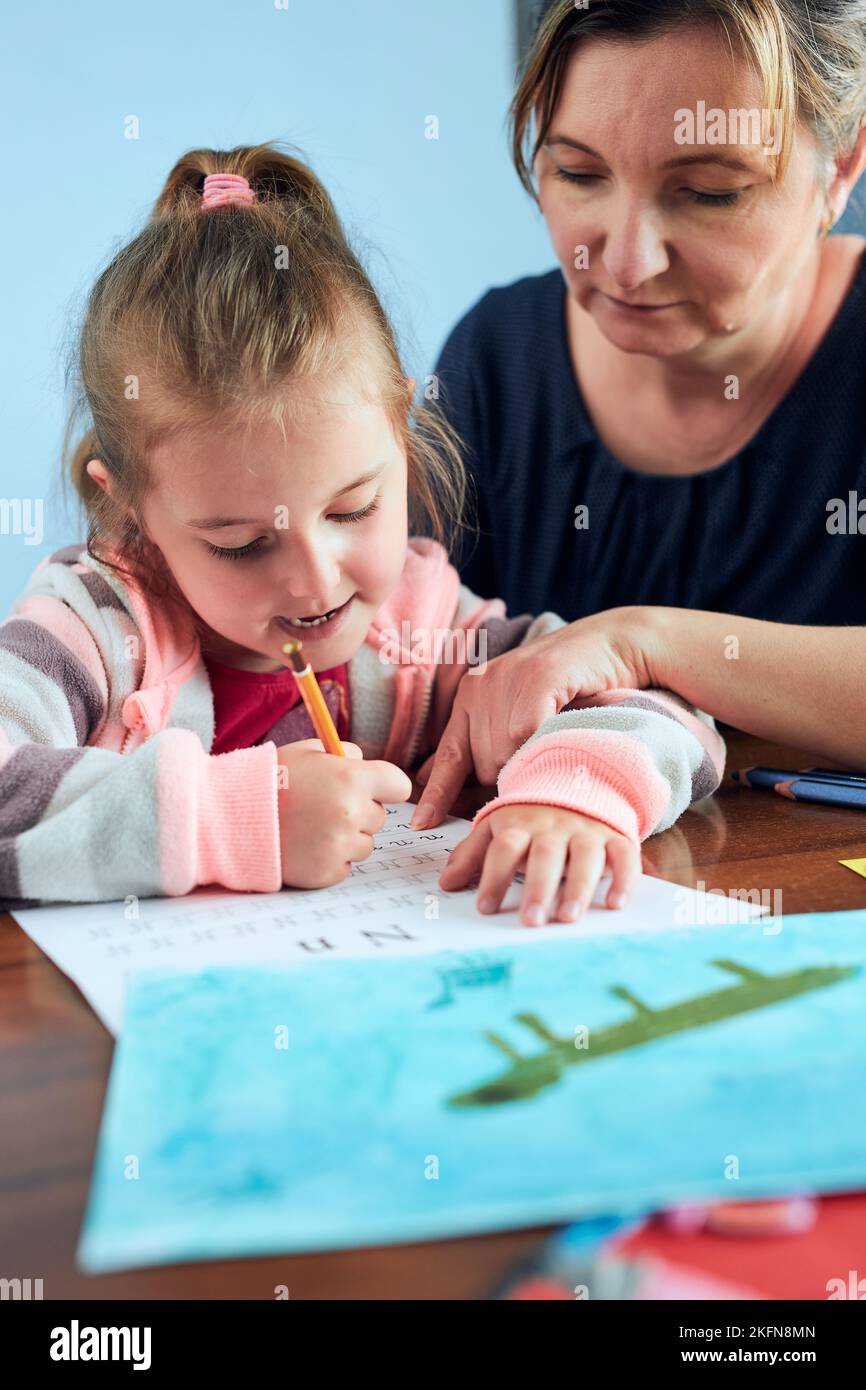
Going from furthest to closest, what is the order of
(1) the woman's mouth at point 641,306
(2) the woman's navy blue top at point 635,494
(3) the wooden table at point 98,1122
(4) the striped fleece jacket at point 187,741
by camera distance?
(2) the woman's navy blue top at point 635,494 → (1) the woman's mouth at point 641,306 → (4) the striped fleece jacket at point 187,741 → (3) the wooden table at point 98,1122

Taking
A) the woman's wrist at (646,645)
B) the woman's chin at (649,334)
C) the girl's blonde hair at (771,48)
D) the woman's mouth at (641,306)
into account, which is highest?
the girl's blonde hair at (771,48)

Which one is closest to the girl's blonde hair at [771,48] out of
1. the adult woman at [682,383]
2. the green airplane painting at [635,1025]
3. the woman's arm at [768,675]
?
the adult woman at [682,383]

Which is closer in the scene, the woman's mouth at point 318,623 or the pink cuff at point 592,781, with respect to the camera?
the pink cuff at point 592,781

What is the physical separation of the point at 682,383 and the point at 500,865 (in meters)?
0.73

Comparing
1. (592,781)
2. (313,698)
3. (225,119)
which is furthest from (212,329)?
(225,119)

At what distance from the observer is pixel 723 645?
2.91ft

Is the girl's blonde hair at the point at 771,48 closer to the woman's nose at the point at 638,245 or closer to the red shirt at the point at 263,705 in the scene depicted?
the woman's nose at the point at 638,245

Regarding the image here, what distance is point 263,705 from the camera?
3.26ft

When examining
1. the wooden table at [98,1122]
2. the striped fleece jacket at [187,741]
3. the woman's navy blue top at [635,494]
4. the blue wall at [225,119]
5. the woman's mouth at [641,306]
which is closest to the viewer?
the wooden table at [98,1122]

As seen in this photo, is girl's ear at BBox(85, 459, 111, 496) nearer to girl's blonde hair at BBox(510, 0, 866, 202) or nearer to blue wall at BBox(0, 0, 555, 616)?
girl's blonde hair at BBox(510, 0, 866, 202)

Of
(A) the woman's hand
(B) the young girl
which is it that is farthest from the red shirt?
(A) the woman's hand

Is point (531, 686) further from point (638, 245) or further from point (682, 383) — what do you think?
point (682, 383)

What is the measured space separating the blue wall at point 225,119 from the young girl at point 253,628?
1087 millimetres

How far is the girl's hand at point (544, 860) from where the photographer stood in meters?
0.60
